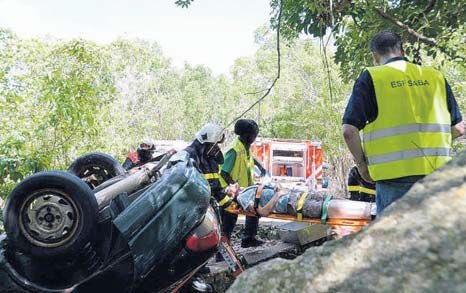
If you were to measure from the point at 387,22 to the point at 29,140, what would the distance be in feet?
18.4

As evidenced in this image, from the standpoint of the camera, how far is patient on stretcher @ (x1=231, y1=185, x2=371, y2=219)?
13.8ft

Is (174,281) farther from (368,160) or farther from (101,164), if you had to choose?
(101,164)

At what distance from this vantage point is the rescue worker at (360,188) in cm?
540

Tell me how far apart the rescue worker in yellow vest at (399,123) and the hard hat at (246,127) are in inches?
127

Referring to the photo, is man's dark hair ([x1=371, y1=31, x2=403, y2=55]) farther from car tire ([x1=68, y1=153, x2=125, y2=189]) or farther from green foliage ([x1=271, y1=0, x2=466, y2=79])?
car tire ([x1=68, y1=153, x2=125, y2=189])

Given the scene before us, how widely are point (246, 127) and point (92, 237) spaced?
337cm

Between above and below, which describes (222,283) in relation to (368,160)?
below

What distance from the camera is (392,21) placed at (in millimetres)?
5043

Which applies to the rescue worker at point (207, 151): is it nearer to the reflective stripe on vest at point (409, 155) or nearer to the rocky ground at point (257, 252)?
the rocky ground at point (257, 252)

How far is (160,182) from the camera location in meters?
3.22

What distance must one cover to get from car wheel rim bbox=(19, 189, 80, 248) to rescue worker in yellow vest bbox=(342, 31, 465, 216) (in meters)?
1.76

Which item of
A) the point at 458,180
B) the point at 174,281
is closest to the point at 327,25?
the point at 174,281

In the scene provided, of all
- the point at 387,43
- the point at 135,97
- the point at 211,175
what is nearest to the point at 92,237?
the point at 387,43

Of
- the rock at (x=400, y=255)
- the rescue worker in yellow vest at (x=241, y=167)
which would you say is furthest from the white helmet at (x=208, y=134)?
the rock at (x=400, y=255)
